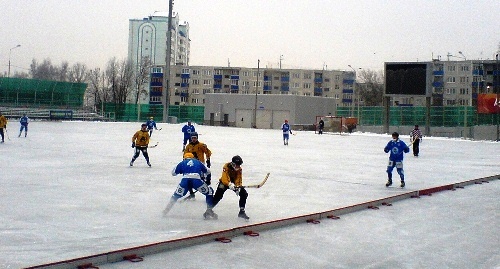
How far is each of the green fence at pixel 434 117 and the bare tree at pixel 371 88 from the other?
178 ft

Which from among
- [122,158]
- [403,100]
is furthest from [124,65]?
[122,158]

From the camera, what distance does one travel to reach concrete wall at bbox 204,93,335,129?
254 ft

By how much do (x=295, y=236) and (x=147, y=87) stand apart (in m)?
133

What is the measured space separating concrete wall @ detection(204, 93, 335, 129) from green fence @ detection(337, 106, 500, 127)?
920 centimetres

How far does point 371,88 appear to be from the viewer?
132750 millimetres

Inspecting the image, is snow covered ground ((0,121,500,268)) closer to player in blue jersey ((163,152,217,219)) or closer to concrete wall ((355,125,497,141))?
player in blue jersey ((163,152,217,219))

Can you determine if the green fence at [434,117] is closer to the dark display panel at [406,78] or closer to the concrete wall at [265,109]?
the concrete wall at [265,109]

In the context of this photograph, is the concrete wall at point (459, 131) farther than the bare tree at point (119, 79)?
No

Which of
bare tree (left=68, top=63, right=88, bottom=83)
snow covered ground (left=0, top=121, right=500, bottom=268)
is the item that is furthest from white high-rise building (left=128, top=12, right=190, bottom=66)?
snow covered ground (left=0, top=121, right=500, bottom=268)

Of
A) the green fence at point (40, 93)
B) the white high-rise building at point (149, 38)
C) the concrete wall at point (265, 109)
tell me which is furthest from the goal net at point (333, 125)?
the white high-rise building at point (149, 38)

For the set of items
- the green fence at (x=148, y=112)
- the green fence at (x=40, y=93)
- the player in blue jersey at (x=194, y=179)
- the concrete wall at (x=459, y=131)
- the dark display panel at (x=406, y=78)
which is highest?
the dark display panel at (x=406, y=78)

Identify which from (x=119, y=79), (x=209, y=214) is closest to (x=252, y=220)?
(x=209, y=214)

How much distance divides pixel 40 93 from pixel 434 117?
48459mm

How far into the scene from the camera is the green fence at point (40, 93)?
217 ft
